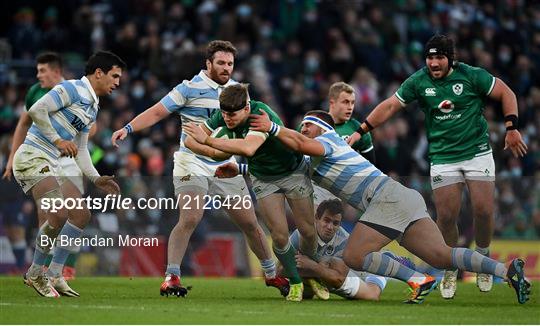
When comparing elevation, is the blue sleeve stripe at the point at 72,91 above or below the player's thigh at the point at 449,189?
above

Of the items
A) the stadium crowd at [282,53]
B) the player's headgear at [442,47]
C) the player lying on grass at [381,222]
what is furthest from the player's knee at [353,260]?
the stadium crowd at [282,53]

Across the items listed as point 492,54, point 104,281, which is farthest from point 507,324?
point 492,54

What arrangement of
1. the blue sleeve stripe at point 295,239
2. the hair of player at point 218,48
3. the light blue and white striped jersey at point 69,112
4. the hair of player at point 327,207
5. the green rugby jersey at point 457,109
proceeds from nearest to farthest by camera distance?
the light blue and white striped jersey at point 69,112 → the blue sleeve stripe at point 295,239 → the hair of player at point 327,207 → the green rugby jersey at point 457,109 → the hair of player at point 218,48

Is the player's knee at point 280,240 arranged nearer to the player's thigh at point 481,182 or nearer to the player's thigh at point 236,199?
the player's thigh at point 236,199

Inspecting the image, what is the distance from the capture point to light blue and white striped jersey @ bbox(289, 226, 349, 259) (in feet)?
42.2

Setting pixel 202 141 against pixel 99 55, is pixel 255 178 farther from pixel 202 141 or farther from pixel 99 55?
pixel 99 55

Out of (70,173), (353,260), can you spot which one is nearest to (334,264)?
(353,260)

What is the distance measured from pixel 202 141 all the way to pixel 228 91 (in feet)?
1.84

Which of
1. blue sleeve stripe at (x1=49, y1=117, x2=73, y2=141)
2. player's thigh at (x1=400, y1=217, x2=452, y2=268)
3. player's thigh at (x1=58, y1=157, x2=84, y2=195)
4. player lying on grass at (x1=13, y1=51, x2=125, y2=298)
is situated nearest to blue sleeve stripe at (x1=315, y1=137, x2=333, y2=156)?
player's thigh at (x1=400, y1=217, x2=452, y2=268)

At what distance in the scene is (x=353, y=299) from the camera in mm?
12758

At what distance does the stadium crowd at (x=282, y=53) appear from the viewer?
71.9 feet

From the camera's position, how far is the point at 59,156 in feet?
43.1

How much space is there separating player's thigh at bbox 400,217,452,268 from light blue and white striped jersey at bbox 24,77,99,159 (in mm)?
Result: 3437

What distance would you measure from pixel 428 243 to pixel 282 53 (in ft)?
46.7
